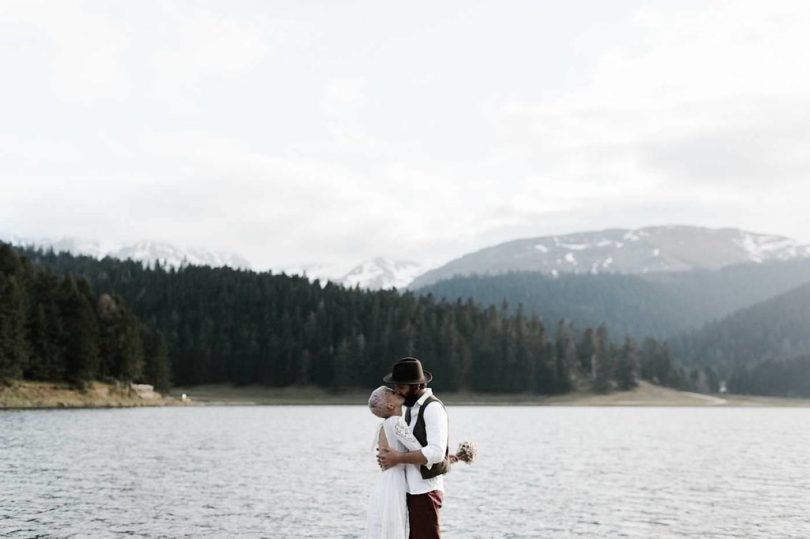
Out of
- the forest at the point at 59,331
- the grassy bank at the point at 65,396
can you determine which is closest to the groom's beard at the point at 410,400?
the forest at the point at 59,331

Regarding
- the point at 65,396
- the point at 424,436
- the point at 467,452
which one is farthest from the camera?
the point at 65,396

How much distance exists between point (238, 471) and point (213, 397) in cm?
14480

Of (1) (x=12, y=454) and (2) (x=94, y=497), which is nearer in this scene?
(2) (x=94, y=497)

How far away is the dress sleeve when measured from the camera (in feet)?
42.5

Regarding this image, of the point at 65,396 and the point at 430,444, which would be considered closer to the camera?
the point at 430,444

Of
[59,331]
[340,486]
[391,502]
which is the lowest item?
[340,486]

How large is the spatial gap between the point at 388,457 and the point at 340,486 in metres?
32.2

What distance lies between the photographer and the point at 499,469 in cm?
5359

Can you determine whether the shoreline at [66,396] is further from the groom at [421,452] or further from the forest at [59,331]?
the groom at [421,452]

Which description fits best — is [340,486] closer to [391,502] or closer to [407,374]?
[391,502]

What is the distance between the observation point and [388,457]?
12961 millimetres

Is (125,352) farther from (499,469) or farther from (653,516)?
(653,516)

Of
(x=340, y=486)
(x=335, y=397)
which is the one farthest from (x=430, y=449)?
(x=335, y=397)

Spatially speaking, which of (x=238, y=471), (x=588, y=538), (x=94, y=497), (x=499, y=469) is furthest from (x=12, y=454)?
(x=588, y=538)
